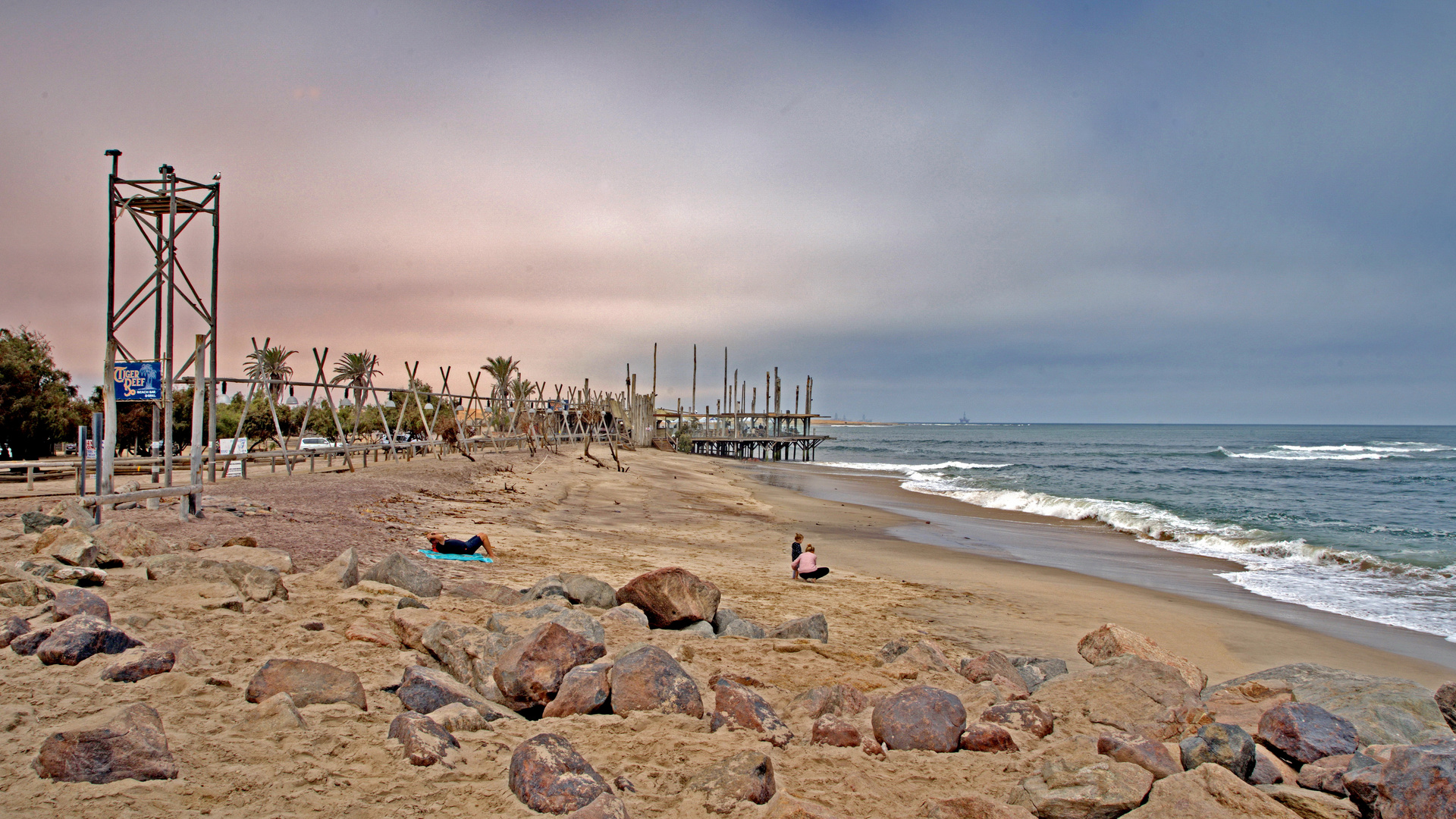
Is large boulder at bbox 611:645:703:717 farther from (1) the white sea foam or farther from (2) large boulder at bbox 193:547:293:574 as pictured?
(1) the white sea foam

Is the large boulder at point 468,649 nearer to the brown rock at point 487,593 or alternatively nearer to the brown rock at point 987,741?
the brown rock at point 487,593

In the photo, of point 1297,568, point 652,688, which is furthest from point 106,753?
point 1297,568

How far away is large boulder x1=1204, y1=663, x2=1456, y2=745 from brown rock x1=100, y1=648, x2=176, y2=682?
760 cm

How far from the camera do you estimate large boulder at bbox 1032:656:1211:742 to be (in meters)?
5.56

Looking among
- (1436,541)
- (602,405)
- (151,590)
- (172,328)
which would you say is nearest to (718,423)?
(602,405)

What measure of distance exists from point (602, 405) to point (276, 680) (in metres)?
52.7

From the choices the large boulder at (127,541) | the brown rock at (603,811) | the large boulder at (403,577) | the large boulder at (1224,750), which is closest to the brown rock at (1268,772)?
the large boulder at (1224,750)

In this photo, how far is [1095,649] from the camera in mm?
8352

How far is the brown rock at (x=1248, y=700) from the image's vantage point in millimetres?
5777

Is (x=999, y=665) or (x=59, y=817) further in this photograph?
(x=999, y=665)

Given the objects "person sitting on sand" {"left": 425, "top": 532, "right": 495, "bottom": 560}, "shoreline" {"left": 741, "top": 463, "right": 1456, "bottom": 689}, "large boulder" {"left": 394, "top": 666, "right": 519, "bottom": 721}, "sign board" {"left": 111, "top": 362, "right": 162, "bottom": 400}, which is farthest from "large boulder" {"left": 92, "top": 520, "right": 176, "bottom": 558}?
"shoreline" {"left": 741, "top": 463, "right": 1456, "bottom": 689}

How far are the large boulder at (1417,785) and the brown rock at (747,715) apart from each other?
10.2 ft

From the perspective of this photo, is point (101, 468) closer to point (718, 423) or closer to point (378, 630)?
point (378, 630)

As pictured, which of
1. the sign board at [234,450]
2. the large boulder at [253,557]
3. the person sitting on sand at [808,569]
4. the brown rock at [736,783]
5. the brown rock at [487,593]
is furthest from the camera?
the sign board at [234,450]
